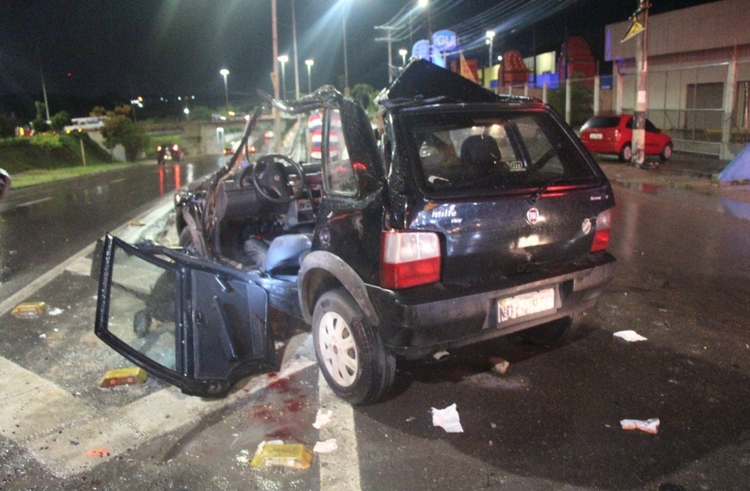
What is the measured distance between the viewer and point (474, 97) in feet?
13.6

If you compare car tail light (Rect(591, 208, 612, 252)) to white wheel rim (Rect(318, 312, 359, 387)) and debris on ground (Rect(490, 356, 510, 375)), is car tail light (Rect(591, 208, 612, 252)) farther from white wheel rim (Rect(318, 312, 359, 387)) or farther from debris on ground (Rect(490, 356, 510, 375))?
white wheel rim (Rect(318, 312, 359, 387))

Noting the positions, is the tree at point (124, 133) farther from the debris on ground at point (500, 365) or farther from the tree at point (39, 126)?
the debris on ground at point (500, 365)

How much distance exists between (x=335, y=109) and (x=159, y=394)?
2226 millimetres

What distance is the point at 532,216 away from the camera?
3.74m

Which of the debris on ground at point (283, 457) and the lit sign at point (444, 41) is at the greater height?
the lit sign at point (444, 41)

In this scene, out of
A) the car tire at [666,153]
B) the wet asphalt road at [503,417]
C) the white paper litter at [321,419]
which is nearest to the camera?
the wet asphalt road at [503,417]

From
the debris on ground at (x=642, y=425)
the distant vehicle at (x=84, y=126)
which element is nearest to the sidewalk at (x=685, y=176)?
the debris on ground at (x=642, y=425)

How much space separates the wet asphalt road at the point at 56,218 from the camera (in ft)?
27.4

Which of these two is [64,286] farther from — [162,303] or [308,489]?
[308,489]

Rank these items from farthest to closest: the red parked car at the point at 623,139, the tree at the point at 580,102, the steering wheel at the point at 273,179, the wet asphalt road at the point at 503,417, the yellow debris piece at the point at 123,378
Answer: the tree at the point at 580,102, the red parked car at the point at 623,139, the steering wheel at the point at 273,179, the yellow debris piece at the point at 123,378, the wet asphalt road at the point at 503,417

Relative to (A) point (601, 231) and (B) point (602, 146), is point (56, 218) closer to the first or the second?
(A) point (601, 231)

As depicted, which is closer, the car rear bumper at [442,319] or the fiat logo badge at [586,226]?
the car rear bumper at [442,319]

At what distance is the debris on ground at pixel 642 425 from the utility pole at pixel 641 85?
15.4 meters

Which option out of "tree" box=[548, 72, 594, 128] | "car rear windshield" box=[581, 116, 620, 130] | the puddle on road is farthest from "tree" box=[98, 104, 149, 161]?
the puddle on road
